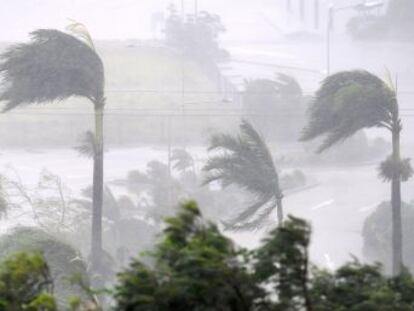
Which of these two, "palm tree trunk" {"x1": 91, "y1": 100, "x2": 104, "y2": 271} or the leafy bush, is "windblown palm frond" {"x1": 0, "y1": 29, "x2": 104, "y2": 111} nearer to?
"palm tree trunk" {"x1": 91, "y1": 100, "x2": 104, "y2": 271}

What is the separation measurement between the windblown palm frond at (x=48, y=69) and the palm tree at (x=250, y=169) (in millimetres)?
2320

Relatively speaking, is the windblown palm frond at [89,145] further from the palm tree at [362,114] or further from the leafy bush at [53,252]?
the palm tree at [362,114]

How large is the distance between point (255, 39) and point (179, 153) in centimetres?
2398

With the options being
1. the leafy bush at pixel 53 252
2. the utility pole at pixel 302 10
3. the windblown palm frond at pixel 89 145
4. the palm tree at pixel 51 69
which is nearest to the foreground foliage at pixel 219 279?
the leafy bush at pixel 53 252

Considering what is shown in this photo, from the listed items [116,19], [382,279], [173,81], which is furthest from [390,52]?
[382,279]

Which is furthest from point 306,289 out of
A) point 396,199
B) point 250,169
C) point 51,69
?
point 250,169

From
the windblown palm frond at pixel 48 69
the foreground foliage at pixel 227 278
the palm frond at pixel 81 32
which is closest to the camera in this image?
the foreground foliage at pixel 227 278

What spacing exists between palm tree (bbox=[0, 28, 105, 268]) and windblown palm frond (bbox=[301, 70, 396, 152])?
344 centimetres

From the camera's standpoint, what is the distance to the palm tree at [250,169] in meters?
18.4

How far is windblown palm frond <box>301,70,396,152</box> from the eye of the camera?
1734 centimetres

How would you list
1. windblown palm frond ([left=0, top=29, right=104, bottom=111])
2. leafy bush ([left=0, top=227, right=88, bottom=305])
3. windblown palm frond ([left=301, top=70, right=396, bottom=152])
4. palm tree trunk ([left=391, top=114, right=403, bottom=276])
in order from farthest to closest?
1. windblown palm frond ([left=0, top=29, right=104, bottom=111])
2. palm tree trunk ([left=391, top=114, right=403, bottom=276])
3. windblown palm frond ([left=301, top=70, right=396, bottom=152])
4. leafy bush ([left=0, top=227, right=88, bottom=305])

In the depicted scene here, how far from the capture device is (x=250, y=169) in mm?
18578

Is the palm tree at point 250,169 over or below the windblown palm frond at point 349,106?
below

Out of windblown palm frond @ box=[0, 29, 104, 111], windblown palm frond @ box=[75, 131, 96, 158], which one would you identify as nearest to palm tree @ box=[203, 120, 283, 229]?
windblown palm frond @ box=[75, 131, 96, 158]
